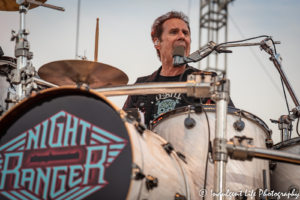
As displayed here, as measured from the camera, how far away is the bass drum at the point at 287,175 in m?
1.89

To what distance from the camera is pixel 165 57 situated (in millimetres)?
2988

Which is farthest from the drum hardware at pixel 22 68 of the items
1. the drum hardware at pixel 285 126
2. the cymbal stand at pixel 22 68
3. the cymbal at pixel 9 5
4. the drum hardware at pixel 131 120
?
the drum hardware at pixel 285 126

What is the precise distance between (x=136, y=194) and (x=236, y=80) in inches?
115

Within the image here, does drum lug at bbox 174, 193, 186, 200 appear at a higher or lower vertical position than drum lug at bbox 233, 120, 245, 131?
lower

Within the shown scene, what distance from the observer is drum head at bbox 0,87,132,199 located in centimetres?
123

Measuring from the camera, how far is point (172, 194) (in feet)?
4.47

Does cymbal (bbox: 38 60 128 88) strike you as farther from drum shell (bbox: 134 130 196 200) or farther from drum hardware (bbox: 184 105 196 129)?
drum shell (bbox: 134 130 196 200)

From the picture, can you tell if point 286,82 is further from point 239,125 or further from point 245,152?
point 245,152

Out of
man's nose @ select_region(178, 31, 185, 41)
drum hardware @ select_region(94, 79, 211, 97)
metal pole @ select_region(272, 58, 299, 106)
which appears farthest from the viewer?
man's nose @ select_region(178, 31, 185, 41)

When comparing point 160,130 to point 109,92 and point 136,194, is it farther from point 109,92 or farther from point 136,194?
point 136,194

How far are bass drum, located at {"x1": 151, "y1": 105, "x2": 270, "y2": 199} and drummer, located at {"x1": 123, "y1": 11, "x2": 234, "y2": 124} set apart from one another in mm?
650

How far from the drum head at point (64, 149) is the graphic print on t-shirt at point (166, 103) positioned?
1156 millimetres

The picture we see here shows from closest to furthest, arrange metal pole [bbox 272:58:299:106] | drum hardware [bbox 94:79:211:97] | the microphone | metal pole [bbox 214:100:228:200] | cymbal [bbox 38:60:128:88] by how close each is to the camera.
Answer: metal pole [bbox 214:100:228:200] → drum hardware [bbox 94:79:211:97] → the microphone → cymbal [bbox 38:60:128:88] → metal pole [bbox 272:58:299:106]

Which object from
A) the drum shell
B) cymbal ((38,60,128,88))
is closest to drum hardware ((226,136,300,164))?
the drum shell
